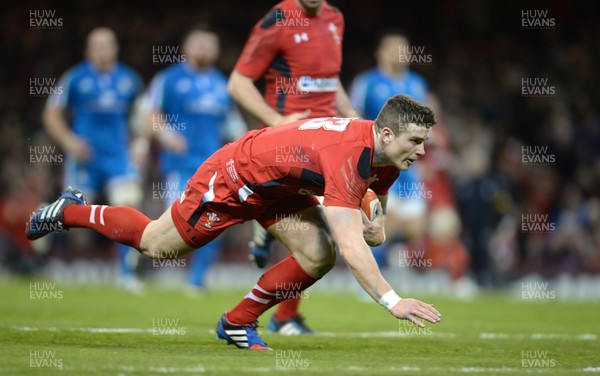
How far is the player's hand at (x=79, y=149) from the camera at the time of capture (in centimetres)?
1391

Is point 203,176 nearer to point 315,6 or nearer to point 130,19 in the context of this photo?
point 315,6

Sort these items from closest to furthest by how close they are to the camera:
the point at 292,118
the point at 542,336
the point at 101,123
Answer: the point at 292,118 → the point at 542,336 → the point at 101,123

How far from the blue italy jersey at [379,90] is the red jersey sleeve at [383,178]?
5.97m

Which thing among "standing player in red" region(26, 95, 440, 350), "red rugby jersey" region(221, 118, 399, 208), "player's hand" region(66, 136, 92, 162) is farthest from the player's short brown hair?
"player's hand" region(66, 136, 92, 162)

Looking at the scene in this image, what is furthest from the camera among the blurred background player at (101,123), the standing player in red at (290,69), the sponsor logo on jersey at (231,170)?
the blurred background player at (101,123)

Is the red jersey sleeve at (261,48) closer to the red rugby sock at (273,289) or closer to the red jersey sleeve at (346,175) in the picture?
the red rugby sock at (273,289)

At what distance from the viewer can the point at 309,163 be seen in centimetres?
707

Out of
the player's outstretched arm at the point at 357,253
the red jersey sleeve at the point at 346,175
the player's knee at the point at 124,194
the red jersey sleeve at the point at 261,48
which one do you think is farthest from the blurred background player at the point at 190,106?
the player's outstretched arm at the point at 357,253

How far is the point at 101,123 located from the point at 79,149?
0.63 metres

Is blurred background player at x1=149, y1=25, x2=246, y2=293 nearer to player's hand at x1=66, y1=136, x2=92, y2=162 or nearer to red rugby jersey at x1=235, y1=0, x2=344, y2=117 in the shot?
player's hand at x1=66, y1=136, x2=92, y2=162

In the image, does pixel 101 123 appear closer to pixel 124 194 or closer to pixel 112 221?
pixel 124 194

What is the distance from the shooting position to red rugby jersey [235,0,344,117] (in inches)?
364

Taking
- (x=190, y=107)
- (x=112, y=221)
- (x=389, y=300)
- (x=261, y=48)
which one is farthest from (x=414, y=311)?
(x=190, y=107)

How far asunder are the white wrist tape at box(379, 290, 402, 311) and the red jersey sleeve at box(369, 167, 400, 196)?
1.09m
